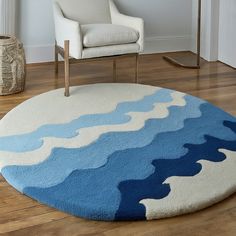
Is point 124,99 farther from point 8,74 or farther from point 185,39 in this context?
point 185,39

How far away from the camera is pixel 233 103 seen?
146 inches

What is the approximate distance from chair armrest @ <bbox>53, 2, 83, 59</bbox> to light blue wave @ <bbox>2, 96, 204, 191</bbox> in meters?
0.89

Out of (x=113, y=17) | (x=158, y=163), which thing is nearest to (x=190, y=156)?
(x=158, y=163)

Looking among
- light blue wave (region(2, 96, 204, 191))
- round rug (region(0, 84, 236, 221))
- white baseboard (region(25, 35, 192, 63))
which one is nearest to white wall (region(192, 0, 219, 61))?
white baseboard (region(25, 35, 192, 63))

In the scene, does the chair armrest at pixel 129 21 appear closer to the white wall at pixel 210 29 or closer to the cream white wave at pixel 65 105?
the cream white wave at pixel 65 105

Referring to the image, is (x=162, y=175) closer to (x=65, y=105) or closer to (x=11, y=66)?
(x=65, y=105)

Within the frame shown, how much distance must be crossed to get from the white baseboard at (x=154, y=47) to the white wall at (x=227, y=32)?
20.7 inches

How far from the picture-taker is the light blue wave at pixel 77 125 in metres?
2.88

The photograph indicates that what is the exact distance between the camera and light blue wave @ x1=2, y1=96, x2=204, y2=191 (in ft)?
8.17

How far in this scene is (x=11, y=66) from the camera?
3775 mm

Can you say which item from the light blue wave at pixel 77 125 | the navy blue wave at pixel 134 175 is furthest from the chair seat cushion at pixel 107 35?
the navy blue wave at pixel 134 175

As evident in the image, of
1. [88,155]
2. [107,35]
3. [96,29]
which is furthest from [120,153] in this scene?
[96,29]

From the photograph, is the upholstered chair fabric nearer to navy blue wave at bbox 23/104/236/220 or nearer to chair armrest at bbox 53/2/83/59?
chair armrest at bbox 53/2/83/59

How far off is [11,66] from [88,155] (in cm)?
135
